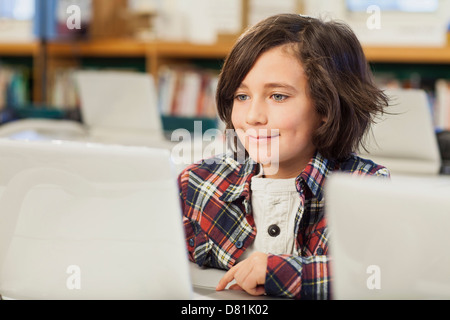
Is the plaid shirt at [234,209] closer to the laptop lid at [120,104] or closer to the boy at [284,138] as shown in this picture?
the boy at [284,138]

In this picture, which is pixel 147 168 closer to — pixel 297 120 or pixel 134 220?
pixel 134 220

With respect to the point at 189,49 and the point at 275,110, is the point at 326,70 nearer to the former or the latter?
the point at 275,110

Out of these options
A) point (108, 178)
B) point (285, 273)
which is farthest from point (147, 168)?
point (285, 273)

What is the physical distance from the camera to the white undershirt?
0.98 metres

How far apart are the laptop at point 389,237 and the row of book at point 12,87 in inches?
172

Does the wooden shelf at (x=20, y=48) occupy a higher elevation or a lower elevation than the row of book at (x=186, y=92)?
higher

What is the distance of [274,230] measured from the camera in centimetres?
98

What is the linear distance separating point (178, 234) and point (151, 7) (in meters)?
3.61

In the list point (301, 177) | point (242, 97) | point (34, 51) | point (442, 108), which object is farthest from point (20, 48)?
point (301, 177)

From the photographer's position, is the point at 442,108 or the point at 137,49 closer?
the point at 442,108

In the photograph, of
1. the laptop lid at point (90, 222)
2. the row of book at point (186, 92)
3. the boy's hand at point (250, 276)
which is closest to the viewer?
the laptop lid at point (90, 222)

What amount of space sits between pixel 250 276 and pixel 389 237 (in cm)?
30

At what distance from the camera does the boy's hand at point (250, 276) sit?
2.66 feet

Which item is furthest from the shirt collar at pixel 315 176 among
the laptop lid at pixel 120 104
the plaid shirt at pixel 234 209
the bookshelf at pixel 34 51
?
the bookshelf at pixel 34 51
